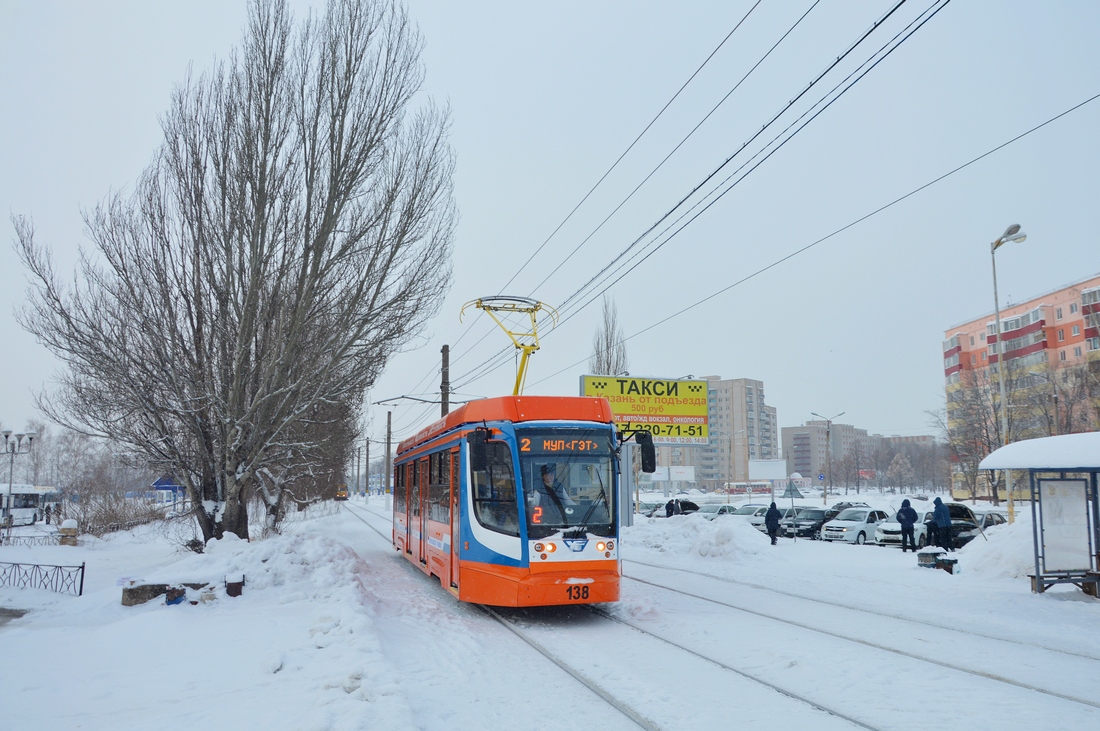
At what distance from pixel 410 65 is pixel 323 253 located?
4.41 m

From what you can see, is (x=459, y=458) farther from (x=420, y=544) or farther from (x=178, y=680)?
(x=178, y=680)

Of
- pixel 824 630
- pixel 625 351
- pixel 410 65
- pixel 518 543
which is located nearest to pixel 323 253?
pixel 410 65

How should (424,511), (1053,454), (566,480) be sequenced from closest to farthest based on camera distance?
(566,480)
(1053,454)
(424,511)

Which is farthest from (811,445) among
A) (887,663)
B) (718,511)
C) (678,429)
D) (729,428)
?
(887,663)

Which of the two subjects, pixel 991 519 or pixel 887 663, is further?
pixel 991 519

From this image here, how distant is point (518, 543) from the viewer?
1077 centimetres

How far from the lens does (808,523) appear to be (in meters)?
31.7

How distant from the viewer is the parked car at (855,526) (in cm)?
2802

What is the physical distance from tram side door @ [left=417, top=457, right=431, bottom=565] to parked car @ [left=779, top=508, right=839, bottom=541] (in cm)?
1994

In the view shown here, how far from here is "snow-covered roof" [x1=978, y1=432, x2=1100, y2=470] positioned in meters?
12.7

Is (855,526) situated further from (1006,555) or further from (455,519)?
(455,519)

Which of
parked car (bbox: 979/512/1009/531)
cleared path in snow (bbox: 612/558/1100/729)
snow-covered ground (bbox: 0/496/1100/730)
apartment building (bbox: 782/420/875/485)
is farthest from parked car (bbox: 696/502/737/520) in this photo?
apartment building (bbox: 782/420/875/485)

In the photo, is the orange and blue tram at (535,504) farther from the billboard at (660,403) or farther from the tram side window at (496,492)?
the billboard at (660,403)

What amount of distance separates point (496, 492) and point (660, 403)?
24.2m
